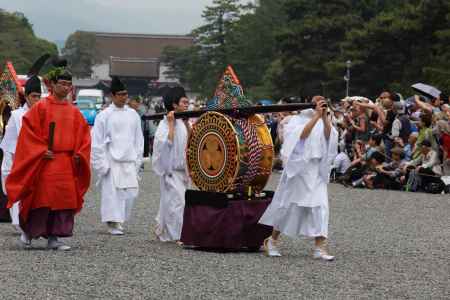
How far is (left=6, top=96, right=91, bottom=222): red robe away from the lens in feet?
32.0

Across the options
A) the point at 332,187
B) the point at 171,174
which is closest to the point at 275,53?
the point at 332,187

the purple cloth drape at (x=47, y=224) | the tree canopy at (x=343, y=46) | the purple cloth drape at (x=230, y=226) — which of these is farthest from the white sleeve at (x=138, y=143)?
the tree canopy at (x=343, y=46)

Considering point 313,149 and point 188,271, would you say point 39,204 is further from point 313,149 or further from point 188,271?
point 313,149

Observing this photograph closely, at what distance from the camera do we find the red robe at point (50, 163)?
975 centimetres

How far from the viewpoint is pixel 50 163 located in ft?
32.3

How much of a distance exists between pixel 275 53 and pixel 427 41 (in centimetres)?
3359

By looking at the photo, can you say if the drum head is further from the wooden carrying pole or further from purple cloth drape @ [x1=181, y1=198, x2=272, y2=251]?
purple cloth drape @ [x1=181, y1=198, x2=272, y2=251]

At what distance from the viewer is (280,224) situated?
983cm

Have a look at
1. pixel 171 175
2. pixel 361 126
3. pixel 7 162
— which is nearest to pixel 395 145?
pixel 361 126

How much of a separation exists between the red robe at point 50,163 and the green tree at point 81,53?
462 ft

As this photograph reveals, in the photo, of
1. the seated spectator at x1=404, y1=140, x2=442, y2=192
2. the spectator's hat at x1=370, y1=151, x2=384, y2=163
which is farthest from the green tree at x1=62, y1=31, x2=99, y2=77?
the seated spectator at x1=404, y1=140, x2=442, y2=192

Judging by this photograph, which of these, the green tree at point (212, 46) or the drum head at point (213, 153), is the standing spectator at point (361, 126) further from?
the green tree at point (212, 46)

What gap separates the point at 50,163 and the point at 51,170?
7 centimetres

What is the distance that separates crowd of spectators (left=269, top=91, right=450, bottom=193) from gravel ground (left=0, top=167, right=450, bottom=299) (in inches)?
197
